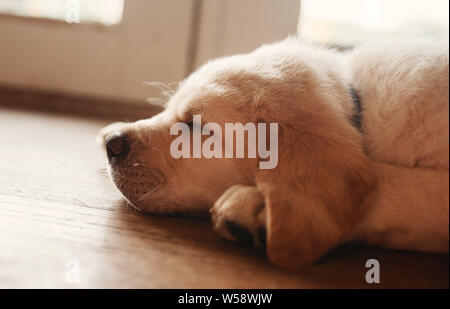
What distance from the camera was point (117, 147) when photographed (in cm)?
140

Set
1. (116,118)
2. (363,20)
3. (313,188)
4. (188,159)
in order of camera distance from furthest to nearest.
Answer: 1. (116,118)
2. (363,20)
3. (188,159)
4. (313,188)

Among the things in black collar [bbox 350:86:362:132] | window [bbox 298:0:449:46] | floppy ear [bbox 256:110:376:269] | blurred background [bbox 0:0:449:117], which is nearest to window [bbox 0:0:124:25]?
blurred background [bbox 0:0:449:117]

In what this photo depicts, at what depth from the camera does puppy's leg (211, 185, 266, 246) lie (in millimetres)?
1086

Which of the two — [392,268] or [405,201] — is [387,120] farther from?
[392,268]

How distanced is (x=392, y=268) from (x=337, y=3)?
263 centimetres

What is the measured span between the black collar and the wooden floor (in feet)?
1.26

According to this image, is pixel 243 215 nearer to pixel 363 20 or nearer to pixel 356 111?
pixel 356 111

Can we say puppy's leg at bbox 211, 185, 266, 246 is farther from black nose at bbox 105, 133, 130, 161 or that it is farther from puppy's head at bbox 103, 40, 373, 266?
black nose at bbox 105, 133, 130, 161

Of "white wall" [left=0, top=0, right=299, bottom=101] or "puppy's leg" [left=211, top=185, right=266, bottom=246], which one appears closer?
"puppy's leg" [left=211, top=185, right=266, bottom=246]

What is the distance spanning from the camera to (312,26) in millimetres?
3297

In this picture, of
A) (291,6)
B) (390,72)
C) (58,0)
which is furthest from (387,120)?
(58,0)

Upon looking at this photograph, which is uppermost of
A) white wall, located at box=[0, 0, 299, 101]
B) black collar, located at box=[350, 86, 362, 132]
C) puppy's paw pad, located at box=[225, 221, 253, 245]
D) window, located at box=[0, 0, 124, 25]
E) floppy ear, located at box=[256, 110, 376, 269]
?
window, located at box=[0, 0, 124, 25]

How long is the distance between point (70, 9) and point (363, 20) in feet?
7.66

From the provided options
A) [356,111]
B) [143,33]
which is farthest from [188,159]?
[143,33]
